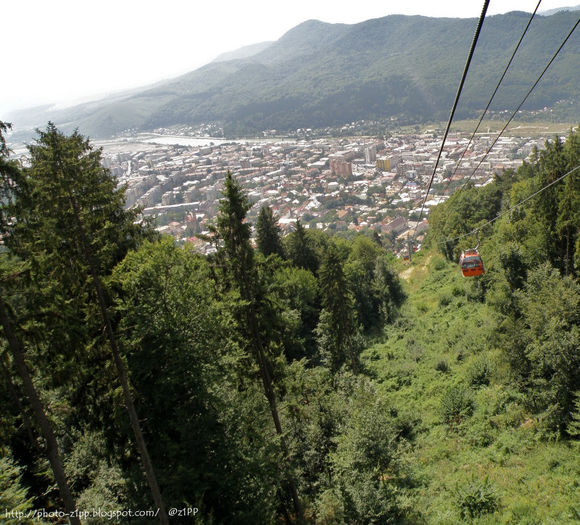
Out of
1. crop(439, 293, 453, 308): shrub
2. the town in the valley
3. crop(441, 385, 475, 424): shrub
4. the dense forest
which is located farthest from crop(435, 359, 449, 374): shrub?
the town in the valley

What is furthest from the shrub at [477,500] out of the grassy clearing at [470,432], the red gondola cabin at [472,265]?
the red gondola cabin at [472,265]

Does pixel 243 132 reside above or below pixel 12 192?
above

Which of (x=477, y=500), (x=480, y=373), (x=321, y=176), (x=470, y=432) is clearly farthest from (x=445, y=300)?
(x=321, y=176)

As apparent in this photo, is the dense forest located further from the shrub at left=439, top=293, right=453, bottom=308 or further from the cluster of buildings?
the cluster of buildings

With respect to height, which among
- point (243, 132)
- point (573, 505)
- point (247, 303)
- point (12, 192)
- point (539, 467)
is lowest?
point (539, 467)

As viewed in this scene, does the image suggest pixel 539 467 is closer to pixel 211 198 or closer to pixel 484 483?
pixel 484 483

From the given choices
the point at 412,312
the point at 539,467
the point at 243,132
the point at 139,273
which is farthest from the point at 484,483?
the point at 243,132
